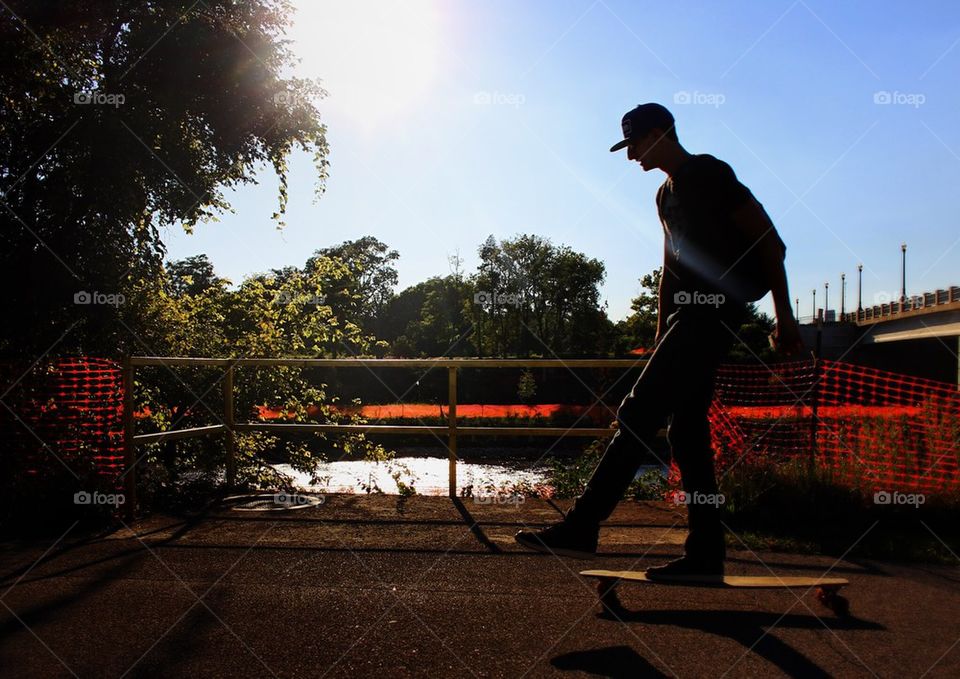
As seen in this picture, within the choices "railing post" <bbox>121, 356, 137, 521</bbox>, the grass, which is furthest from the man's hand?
"railing post" <bbox>121, 356, 137, 521</bbox>

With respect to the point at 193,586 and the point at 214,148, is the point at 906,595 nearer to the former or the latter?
the point at 193,586

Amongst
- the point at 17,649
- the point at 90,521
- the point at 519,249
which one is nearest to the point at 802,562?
the point at 17,649

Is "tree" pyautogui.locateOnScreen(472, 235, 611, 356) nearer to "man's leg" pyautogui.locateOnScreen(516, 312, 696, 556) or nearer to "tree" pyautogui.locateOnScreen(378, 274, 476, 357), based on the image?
"tree" pyautogui.locateOnScreen(378, 274, 476, 357)

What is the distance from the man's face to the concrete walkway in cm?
199

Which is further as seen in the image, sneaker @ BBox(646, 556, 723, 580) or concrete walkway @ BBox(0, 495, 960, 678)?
sneaker @ BBox(646, 556, 723, 580)

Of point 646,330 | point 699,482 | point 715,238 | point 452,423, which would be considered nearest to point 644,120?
point 715,238

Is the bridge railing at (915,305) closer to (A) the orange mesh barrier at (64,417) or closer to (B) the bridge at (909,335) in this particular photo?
(B) the bridge at (909,335)

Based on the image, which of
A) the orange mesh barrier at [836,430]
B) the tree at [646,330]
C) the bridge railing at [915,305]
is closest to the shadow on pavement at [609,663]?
the orange mesh barrier at [836,430]

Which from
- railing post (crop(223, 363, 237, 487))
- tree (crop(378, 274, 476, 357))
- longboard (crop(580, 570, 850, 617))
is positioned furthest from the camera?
tree (crop(378, 274, 476, 357))

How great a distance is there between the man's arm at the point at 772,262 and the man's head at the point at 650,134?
0.46m

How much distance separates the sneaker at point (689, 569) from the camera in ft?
10.6

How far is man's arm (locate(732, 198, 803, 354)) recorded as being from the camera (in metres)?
3.18

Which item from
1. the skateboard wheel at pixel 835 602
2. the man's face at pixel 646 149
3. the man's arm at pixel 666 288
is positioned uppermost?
the man's face at pixel 646 149

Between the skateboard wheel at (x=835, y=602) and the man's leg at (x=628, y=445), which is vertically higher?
the man's leg at (x=628, y=445)
